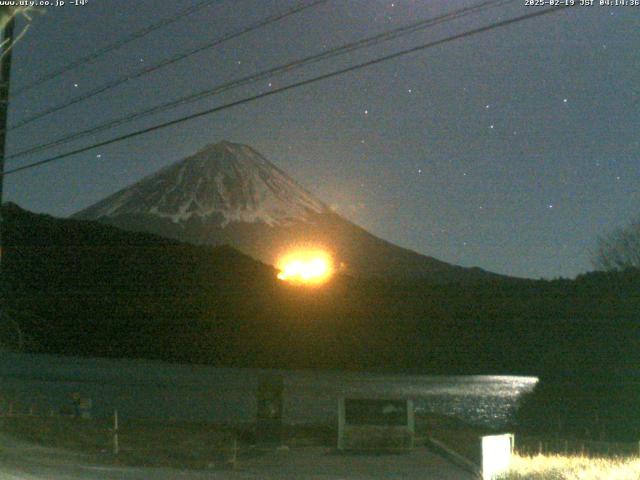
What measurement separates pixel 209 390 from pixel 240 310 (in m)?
47.4

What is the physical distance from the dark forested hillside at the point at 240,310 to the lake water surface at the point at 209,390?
18.0 feet

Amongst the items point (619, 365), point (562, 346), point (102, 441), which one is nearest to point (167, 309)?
point (562, 346)

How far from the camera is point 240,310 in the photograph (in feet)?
309

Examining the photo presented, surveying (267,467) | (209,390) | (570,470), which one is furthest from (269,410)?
(209,390)

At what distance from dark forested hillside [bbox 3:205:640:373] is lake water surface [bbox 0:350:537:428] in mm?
5488

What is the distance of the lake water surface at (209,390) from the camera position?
34.2m

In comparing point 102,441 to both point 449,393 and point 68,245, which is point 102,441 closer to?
point 449,393

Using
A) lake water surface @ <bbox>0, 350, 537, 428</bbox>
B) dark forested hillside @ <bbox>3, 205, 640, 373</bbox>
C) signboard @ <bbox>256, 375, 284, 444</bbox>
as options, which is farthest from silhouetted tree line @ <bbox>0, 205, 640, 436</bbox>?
signboard @ <bbox>256, 375, 284, 444</bbox>

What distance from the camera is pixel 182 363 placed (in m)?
77.2

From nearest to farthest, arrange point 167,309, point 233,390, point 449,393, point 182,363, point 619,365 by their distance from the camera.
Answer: point 619,365 < point 233,390 < point 449,393 < point 182,363 < point 167,309

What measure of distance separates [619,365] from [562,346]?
28.7 feet

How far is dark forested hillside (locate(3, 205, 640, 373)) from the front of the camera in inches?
2985

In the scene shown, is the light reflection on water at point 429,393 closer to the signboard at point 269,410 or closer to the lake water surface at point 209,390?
the lake water surface at point 209,390

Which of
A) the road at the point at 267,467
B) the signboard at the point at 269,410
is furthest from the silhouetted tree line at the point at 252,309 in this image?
the road at the point at 267,467
